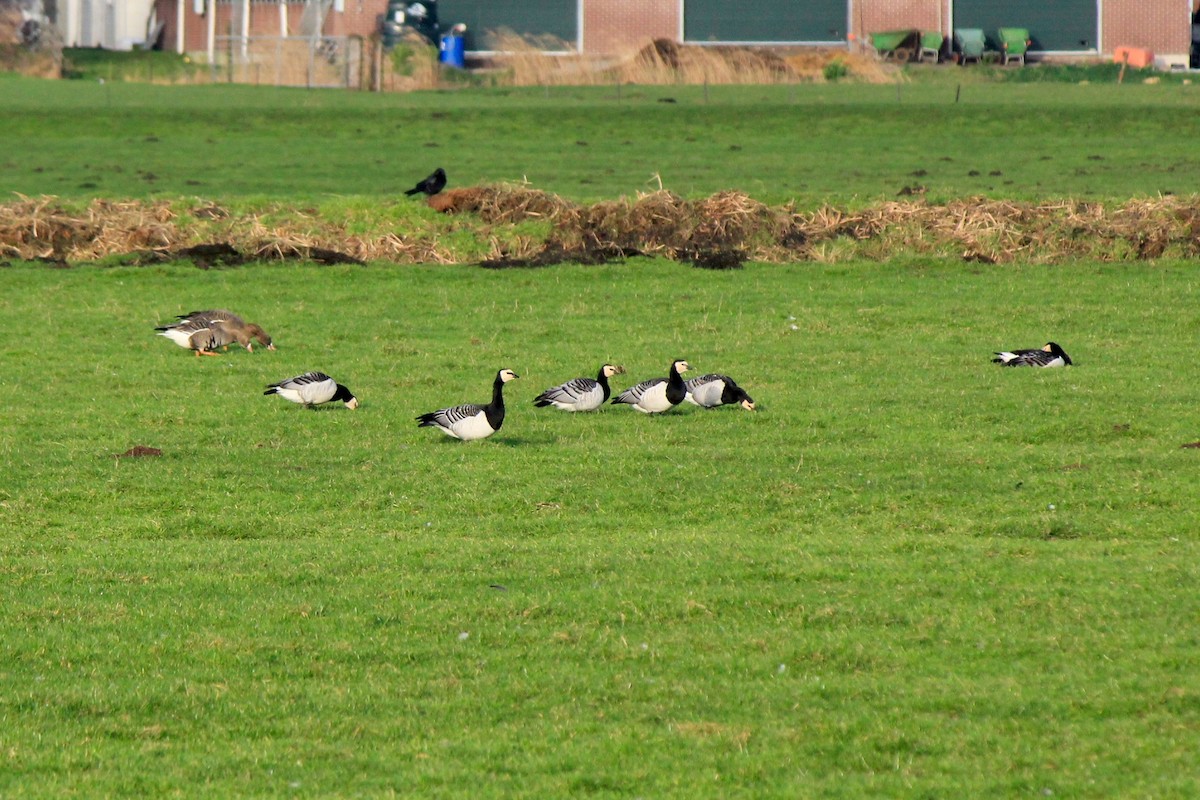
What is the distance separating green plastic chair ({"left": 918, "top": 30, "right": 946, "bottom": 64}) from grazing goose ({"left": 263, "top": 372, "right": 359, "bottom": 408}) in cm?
7009

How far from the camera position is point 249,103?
68.8 m

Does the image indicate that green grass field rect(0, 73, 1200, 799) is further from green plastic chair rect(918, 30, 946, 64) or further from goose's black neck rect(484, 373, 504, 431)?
green plastic chair rect(918, 30, 946, 64)

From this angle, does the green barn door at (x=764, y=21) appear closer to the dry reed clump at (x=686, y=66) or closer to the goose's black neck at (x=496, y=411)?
the dry reed clump at (x=686, y=66)

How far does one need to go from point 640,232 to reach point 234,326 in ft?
46.2

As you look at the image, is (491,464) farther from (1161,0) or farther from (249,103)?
(1161,0)

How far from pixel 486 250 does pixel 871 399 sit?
58.6 ft

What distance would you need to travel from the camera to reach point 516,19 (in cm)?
9256

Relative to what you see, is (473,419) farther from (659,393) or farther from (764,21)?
(764,21)

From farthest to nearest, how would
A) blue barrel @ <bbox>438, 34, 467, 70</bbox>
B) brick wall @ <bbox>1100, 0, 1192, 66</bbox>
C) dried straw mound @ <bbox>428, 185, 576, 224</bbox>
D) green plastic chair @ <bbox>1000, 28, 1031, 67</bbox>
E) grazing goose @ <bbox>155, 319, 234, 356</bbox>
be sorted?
brick wall @ <bbox>1100, 0, 1192, 66</bbox>
blue barrel @ <bbox>438, 34, 467, 70</bbox>
green plastic chair @ <bbox>1000, 28, 1031, 67</bbox>
dried straw mound @ <bbox>428, 185, 576, 224</bbox>
grazing goose @ <bbox>155, 319, 234, 356</bbox>

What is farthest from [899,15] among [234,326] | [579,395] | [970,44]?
[579,395]

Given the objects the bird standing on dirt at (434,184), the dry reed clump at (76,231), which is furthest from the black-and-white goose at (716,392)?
the dry reed clump at (76,231)

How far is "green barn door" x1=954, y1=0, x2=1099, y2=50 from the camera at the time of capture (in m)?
89.8

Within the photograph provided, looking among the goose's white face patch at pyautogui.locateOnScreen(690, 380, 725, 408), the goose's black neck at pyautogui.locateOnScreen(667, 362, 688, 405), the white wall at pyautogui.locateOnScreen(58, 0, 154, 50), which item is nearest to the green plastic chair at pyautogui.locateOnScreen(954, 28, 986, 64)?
the white wall at pyautogui.locateOnScreen(58, 0, 154, 50)

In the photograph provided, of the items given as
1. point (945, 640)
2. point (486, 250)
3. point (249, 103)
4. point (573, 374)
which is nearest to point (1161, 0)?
point (249, 103)
